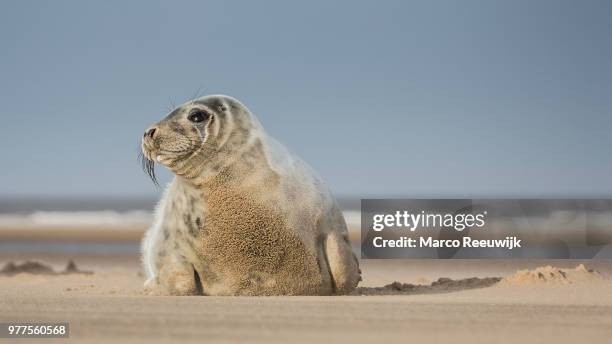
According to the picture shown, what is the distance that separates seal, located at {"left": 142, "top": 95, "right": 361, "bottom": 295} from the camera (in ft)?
23.3

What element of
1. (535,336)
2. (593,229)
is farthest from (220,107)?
(593,229)

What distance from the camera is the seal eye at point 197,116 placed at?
716 cm

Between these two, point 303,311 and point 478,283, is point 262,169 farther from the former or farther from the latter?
point 478,283

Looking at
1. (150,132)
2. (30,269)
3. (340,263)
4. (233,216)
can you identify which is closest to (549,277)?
(340,263)

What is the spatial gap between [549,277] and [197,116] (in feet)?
12.9

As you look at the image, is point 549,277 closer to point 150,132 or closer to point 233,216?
point 233,216

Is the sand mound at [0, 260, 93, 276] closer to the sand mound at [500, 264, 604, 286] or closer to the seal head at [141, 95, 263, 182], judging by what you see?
the seal head at [141, 95, 263, 182]

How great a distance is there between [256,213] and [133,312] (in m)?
1.58

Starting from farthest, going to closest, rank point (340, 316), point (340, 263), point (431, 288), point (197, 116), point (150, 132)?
1. point (431, 288)
2. point (340, 263)
3. point (197, 116)
4. point (150, 132)
5. point (340, 316)

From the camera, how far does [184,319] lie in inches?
215

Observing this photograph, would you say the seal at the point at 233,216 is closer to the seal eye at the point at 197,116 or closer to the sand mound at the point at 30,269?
the seal eye at the point at 197,116

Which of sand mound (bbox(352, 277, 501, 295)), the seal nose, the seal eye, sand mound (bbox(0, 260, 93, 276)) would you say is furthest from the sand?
sand mound (bbox(0, 260, 93, 276))

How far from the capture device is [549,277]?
886 centimetres

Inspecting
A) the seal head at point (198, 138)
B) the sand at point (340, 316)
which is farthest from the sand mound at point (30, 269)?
the seal head at point (198, 138)
